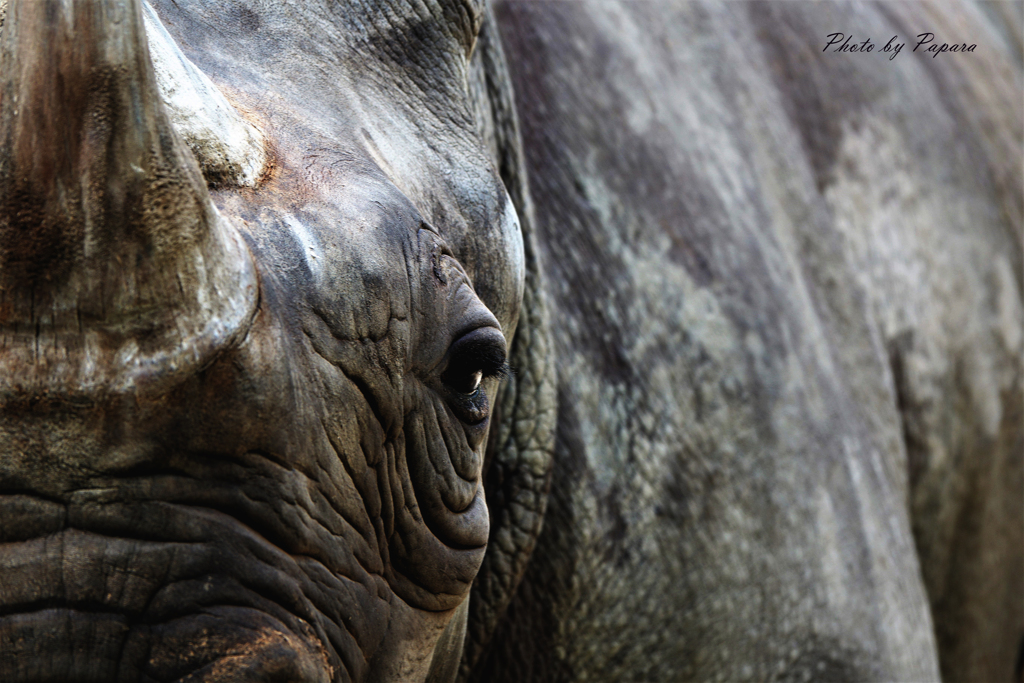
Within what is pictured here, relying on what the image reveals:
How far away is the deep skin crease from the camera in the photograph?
3.66 ft

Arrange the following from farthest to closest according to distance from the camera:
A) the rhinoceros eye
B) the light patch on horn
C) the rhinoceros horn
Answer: the rhinoceros eye < the light patch on horn < the rhinoceros horn

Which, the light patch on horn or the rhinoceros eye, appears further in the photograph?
the rhinoceros eye

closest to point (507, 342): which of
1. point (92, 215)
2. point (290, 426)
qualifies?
point (290, 426)

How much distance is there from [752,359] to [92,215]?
1786mm

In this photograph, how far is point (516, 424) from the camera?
216 centimetres

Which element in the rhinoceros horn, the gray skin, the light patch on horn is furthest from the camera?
the gray skin

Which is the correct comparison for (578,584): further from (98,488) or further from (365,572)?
(98,488)

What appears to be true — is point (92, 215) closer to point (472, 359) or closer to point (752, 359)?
point (472, 359)

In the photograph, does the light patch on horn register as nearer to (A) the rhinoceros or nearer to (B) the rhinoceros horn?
(A) the rhinoceros

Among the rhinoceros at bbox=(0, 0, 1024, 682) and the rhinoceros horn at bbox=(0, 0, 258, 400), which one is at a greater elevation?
the rhinoceros horn at bbox=(0, 0, 258, 400)

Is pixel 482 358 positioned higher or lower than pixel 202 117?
lower

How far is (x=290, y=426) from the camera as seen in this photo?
1.21m

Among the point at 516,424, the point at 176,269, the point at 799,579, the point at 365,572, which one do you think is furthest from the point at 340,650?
the point at 799,579

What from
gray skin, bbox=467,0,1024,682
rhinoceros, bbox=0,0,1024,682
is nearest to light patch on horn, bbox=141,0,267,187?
rhinoceros, bbox=0,0,1024,682
